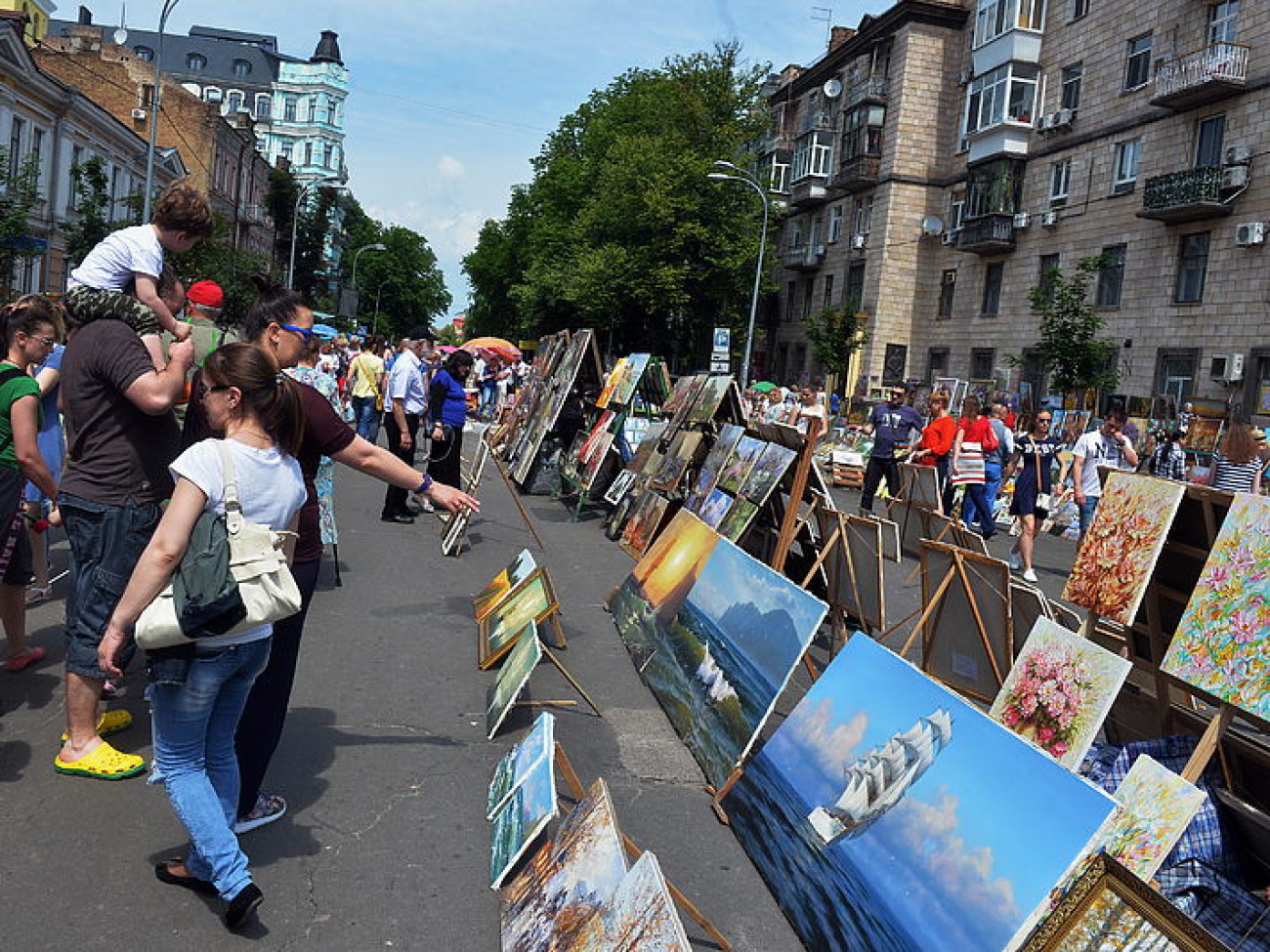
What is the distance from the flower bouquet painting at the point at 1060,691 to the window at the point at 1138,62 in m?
30.6

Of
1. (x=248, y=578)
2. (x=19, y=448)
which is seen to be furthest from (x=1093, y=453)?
(x=248, y=578)

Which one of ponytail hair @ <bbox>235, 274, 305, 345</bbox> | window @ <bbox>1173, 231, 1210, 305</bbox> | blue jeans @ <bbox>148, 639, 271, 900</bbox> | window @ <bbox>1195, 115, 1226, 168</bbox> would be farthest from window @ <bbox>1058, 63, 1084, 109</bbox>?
blue jeans @ <bbox>148, 639, 271, 900</bbox>

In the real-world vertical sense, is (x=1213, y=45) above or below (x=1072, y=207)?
above

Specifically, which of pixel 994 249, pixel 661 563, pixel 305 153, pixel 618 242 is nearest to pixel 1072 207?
pixel 994 249

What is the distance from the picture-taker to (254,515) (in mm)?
3402

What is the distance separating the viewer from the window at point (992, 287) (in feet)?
121

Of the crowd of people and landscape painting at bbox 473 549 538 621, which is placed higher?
the crowd of people

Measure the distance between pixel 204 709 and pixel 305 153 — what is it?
427ft

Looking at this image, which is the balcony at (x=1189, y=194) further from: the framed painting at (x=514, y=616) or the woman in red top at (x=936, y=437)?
the framed painting at (x=514, y=616)

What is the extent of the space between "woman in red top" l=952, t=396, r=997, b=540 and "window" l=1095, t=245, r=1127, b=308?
63.3 ft

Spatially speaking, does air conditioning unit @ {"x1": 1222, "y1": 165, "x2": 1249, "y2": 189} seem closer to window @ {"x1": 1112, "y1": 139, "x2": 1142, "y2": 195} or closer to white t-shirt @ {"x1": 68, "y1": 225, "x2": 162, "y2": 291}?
window @ {"x1": 1112, "y1": 139, "x2": 1142, "y2": 195}

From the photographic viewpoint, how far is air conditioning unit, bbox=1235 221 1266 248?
25281 millimetres

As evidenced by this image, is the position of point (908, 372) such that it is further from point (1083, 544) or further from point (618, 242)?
point (1083, 544)

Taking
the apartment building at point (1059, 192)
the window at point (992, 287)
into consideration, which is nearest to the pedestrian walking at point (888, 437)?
the apartment building at point (1059, 192)
